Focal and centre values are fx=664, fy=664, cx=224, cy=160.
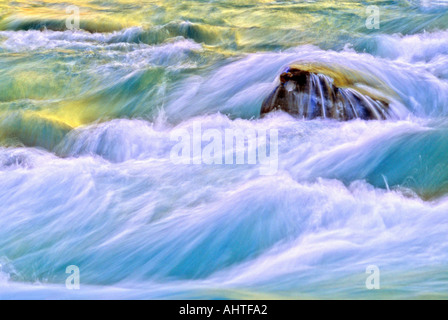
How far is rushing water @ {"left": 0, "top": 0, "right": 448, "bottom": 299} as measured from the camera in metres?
4.92

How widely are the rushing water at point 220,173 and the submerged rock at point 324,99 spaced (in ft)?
0.37

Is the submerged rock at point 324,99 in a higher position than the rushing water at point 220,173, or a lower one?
higher

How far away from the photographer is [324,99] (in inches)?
277

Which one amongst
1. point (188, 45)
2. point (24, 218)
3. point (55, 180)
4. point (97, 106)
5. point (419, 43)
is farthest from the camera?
point (188, 45)

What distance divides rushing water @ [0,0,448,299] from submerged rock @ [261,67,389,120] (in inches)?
4.5

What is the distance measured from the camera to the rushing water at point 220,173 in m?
4.92

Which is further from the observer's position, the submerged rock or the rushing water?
the submerged rock

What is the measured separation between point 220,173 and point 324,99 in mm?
1440

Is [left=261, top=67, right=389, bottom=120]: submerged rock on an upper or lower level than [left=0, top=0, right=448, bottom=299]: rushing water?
upper

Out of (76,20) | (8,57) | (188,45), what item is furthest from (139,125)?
(76,20)

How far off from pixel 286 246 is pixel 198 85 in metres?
4.03

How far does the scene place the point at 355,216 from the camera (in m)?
5.41

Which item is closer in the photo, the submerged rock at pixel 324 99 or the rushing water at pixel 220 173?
the rushing water at pixel 220 173

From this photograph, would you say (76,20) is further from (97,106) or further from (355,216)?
(355,216)
